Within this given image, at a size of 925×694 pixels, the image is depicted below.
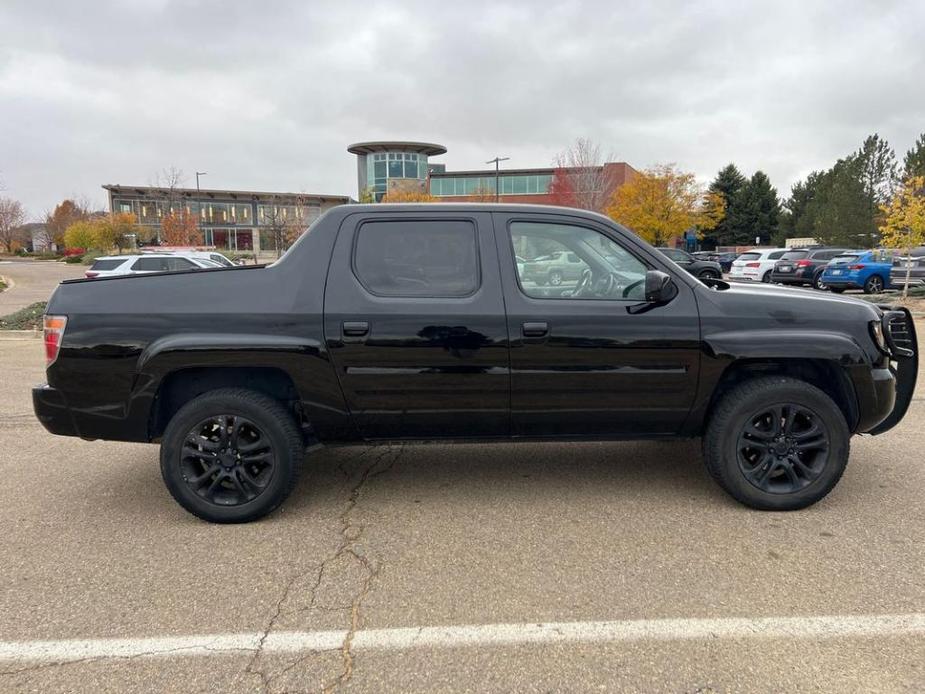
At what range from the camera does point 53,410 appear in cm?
367

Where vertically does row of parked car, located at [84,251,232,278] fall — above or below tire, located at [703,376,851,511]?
above

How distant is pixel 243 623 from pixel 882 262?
21.4 metres

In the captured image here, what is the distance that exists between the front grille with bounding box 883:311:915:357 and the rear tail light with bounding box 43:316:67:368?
481 cm

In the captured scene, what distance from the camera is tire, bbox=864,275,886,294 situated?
61.9 feet

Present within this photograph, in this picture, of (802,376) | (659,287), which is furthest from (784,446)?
(659,287)

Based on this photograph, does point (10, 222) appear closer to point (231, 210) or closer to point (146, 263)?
point (231, 210)

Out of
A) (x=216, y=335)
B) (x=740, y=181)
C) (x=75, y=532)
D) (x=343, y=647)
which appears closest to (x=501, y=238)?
(x=216, y=335)

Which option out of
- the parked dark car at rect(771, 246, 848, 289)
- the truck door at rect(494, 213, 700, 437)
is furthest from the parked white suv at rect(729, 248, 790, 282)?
the truck door at rect(494, 213, 700, 437)

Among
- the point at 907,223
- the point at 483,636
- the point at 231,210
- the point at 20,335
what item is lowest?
the point at 483,636

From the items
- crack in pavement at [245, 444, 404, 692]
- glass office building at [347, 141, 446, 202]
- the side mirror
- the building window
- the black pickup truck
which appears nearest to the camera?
crack in pavement at [245, 444, 404, 692]

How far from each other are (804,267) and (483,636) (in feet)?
75.3

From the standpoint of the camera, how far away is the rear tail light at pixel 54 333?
11.7 feet

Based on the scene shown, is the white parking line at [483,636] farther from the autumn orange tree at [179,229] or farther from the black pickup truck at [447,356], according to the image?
the autumn orange tree at [179,229]

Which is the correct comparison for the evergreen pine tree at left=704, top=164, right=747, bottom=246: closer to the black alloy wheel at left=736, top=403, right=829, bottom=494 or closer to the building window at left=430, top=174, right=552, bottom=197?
the building window at left=430, top=174, right=552, bottom=197
